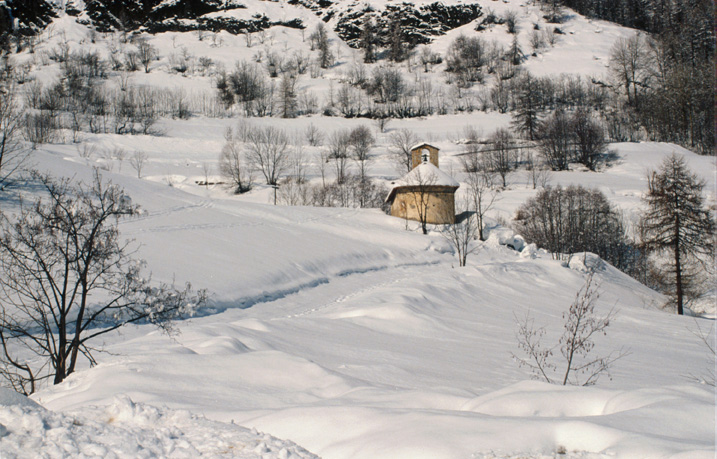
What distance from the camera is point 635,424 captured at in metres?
3.06

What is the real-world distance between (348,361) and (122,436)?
5.28m

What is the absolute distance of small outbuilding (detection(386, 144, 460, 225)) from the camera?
3700cm

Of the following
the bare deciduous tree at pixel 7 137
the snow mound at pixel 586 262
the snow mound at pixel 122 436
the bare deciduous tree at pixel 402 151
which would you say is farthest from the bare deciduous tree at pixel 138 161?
the snow mound at pixel 122 436

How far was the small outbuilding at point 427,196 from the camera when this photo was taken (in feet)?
121

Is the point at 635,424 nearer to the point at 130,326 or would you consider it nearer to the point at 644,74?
the point at 130,326

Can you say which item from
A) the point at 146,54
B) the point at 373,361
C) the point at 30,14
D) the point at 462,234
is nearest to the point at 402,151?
the point at 462,234

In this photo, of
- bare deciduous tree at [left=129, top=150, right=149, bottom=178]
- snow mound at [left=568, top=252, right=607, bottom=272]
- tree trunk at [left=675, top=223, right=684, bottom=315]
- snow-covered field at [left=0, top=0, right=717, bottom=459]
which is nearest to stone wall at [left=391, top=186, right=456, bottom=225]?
snow-covered field at [left=0, top=0, right=717, bottom=459]

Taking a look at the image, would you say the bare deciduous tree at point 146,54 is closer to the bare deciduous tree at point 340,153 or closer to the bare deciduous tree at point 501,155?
the bare deciduous tree at point 340,153

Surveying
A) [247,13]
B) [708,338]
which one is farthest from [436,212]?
[247,13]

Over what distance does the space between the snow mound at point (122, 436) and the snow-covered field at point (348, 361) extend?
0.05ft

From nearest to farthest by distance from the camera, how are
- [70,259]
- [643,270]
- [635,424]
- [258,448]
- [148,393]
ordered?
1. [258,448]
2. [635,424]
3. [148,393]
4. [70,259]
5. [643,270]

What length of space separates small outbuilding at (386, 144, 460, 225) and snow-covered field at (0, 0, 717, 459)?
6.64 feet

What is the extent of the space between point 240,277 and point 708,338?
17147 mm

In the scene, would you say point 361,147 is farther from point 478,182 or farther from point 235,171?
point 235,171
